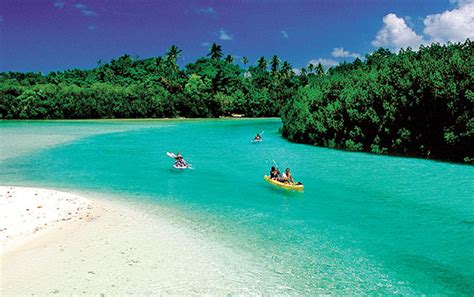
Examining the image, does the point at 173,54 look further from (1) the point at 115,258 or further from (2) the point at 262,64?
(1) the point at 115,258

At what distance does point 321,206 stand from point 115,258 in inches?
470

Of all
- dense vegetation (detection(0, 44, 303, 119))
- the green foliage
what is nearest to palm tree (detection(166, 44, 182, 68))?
dense vegetation (detection(0, 44, 303, 119))

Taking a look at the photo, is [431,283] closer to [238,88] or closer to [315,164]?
[315,164]

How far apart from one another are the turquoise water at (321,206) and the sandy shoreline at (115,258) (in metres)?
1.13

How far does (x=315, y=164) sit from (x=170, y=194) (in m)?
16.2

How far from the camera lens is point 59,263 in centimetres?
1359

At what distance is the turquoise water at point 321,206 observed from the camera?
13773 mm

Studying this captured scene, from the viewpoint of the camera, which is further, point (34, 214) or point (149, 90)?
point (149, 90)

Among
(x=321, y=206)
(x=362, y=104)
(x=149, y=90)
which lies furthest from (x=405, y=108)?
(x=149, y=90)

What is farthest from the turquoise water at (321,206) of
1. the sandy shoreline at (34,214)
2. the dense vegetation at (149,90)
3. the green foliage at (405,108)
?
the dense vegetation at (149,90)

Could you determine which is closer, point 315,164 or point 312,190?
point 312,190

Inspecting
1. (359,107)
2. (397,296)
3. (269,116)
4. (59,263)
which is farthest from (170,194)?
(269,116)

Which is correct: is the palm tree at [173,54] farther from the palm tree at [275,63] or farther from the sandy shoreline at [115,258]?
the sandy shoreline at [115,258]

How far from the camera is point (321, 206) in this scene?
22.3 m
